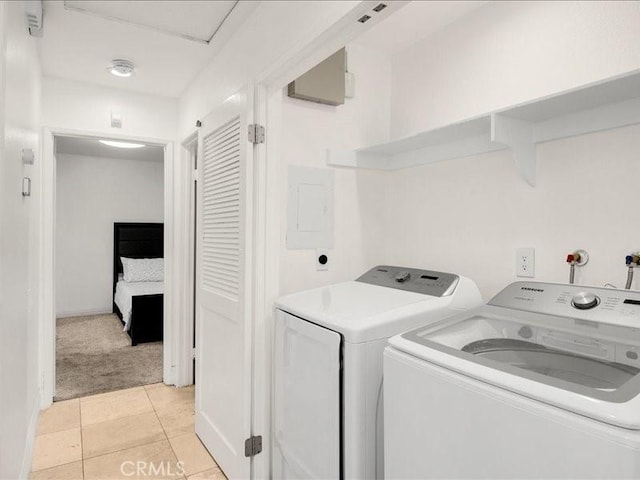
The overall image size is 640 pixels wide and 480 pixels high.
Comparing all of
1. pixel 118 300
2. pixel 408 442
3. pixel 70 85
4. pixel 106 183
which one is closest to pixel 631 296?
pixel 408 442

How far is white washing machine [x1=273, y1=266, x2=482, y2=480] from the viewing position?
1389mm

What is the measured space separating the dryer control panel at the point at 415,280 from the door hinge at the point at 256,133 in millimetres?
859

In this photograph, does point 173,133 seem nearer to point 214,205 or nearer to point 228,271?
point 214,205

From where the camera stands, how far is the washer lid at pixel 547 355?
2.67 ft

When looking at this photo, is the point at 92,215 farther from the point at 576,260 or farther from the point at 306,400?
the point at 576,260

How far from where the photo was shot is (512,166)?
181cm

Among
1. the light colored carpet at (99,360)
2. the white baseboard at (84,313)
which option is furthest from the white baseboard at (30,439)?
the white baseboard at (84,313)

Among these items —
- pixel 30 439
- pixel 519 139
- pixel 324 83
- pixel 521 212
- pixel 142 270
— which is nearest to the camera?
pixel 519 139

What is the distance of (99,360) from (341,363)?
132 inches

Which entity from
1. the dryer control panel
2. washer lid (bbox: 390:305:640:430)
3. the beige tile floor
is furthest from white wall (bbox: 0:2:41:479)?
the dryer control panel

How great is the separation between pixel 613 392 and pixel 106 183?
6.31 meters

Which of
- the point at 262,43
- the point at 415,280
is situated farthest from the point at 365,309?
the point at 262,43

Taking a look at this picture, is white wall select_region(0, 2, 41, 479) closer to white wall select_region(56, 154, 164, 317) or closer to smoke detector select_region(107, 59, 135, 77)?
smoke detector select_region(107, 59, 135, 77)

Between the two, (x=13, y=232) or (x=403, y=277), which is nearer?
(x=13, y=232)
